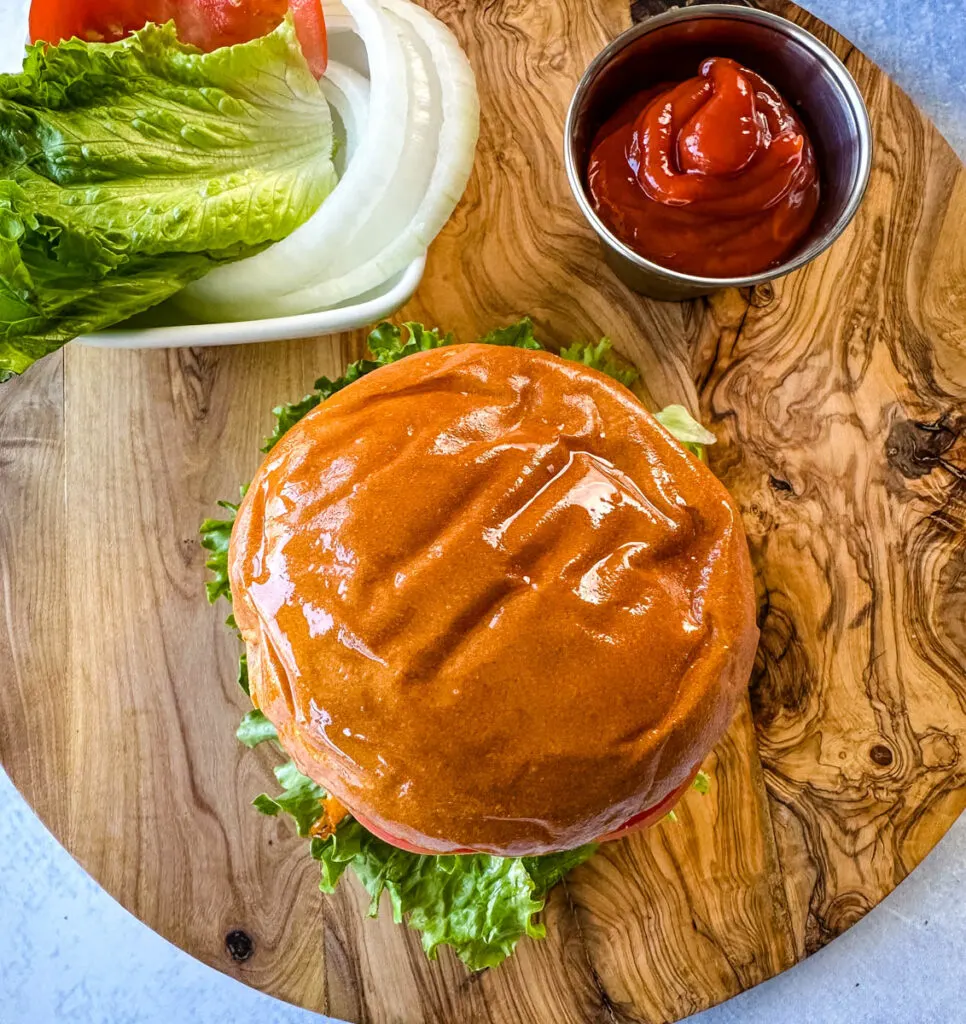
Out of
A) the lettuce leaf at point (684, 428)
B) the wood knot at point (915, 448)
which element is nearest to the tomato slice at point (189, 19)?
the lettuce leaf at point (684, 428)

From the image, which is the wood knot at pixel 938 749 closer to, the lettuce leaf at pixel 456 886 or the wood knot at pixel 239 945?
the lettuce leaf at pixel 456 886

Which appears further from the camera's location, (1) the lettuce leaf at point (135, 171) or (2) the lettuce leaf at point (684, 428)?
(2) the lettuce leaf at point (684, 428)

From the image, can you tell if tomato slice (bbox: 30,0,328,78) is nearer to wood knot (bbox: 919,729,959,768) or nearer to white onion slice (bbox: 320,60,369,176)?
white onion slice (bbox: 320,60,369,176)

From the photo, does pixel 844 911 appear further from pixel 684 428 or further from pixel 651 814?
pixel 684 428

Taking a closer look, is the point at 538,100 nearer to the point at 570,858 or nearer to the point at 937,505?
the point at 937,505

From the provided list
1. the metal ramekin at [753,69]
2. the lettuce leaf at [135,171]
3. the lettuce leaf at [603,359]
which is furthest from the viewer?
→ the lettuce leaf at [603,359]


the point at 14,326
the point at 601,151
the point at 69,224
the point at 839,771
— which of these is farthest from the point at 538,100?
the point at 839,771
